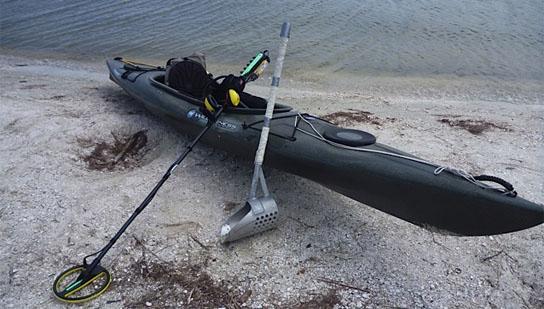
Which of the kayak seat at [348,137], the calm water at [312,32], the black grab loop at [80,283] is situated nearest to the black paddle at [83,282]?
the black grab loop at [80,283]

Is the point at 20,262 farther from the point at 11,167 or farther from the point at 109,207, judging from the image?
the point at 11,167

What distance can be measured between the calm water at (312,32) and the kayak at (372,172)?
5.37m

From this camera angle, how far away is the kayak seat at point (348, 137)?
3.18 metres

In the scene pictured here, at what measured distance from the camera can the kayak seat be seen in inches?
125

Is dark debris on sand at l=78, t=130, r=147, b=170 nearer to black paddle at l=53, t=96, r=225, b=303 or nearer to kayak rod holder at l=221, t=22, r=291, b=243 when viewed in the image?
black paddle at l=53, t=96, r=225, b=303

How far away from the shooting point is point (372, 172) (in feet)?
9.67

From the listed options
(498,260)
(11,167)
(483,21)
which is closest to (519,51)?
(483,21)

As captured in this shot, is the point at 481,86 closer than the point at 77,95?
No

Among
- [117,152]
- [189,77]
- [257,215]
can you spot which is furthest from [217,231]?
[189,77]

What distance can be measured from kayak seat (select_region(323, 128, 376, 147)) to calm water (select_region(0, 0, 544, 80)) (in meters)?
5.73

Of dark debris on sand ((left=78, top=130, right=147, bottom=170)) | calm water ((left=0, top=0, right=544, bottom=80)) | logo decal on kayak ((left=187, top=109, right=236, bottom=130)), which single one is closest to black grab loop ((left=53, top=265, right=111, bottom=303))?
dark debris on sand ((left=78, top=130, right=147, bottom=170))

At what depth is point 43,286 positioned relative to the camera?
2.61 metres

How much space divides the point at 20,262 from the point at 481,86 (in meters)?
8.84

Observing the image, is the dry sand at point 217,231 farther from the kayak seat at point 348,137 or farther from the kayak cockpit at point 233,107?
the kayak seat at point 348,137
